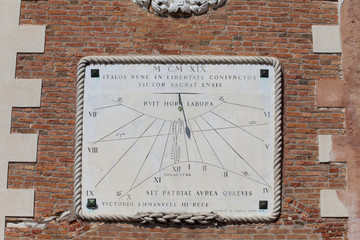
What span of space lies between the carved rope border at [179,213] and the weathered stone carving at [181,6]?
22.8 inches

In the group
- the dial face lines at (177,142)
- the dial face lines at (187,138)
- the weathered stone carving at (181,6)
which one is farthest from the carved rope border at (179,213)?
the weathered stone carving at (181,6)

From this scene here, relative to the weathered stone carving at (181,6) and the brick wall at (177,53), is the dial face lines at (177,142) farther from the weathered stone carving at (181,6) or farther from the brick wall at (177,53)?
→ the weathered stone carving at (181,6)

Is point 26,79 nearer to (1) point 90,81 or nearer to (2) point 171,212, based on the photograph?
(1) point 90,81

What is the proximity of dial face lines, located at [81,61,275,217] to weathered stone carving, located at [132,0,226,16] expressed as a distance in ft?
2.24

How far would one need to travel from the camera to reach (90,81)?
24.0ft

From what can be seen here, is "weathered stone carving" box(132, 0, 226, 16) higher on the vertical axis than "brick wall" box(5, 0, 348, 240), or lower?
higher

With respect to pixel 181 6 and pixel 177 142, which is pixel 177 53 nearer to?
pixel 181 6

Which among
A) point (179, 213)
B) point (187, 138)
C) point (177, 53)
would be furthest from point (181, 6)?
point (179, 213)

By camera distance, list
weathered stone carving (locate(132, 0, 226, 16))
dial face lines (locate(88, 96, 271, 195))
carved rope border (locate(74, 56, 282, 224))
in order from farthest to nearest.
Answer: weathered stone carving (locate(132, 0, 226, 16)) < dial face lines (locate(88, 96, 271, 195)) < carved rope border (locate(74, 56, 282, 224))

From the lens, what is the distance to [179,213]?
6.95m

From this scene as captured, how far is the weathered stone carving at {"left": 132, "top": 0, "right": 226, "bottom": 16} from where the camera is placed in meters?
7.54

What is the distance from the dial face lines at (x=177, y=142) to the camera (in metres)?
7.01

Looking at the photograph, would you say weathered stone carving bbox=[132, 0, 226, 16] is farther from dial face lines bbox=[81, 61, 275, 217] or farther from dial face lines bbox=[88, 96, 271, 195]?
dial face lines bbox=[88, 96, 271, 195]

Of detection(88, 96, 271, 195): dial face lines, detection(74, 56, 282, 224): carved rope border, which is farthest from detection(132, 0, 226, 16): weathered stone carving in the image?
detection(88, 96, 271, 195): dial face lines
